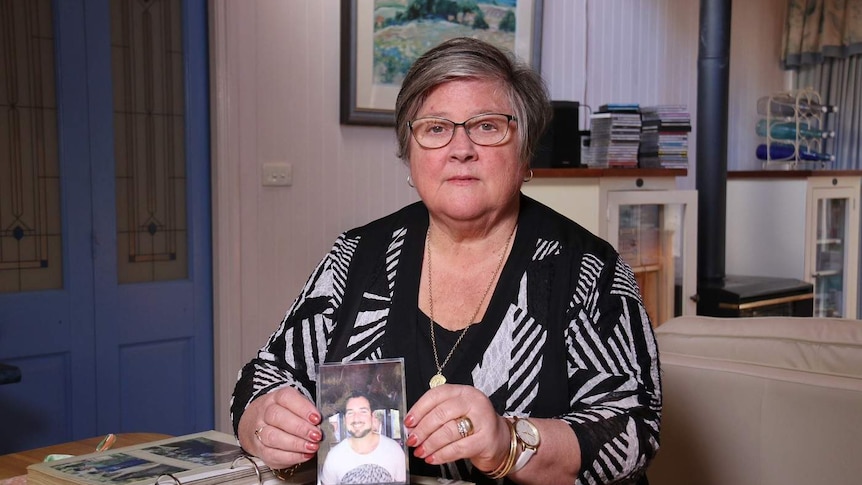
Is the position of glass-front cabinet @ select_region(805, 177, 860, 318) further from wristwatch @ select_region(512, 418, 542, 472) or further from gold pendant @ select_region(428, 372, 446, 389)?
wristwatch @ select_region(512, 418, 542, 472)

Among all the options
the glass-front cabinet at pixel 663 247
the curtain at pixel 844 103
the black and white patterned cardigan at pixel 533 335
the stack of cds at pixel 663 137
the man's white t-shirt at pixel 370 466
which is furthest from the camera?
the curtain at pixel 844 103

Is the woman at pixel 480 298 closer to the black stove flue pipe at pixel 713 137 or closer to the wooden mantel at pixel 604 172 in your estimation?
the wooden mantel at pixel 604 172

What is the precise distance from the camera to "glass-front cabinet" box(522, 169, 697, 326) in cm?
368

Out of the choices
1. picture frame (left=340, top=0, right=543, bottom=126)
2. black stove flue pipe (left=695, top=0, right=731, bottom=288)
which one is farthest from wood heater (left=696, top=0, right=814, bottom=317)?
picture frame (left=340, top=0, right=543, bottom=126)

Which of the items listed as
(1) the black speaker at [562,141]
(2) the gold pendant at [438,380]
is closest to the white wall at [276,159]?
(1) the black speaker at [562,141]

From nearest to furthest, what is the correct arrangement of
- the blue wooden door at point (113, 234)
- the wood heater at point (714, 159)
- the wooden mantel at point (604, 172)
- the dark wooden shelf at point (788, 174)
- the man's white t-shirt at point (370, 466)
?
the man's white t-shirt at point (370, 466) → the blue wooden door at point (113, 234) → the wooden mantel at point (604, 172) → the wood heater at point (714, 159) → the dark wooden shelf at point (788, 174)

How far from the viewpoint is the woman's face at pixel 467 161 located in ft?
4.92

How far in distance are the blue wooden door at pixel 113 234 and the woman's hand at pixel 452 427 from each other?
2.24 meters

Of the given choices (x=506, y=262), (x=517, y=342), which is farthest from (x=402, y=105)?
(x=517, y=342)

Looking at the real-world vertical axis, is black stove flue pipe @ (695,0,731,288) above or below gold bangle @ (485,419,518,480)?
above

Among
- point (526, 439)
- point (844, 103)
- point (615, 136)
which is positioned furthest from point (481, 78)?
point (844, 103)

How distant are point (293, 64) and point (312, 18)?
0.70 ft

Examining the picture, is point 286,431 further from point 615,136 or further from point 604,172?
point 615,136

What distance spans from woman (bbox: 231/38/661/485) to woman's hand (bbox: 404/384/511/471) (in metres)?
0.17
